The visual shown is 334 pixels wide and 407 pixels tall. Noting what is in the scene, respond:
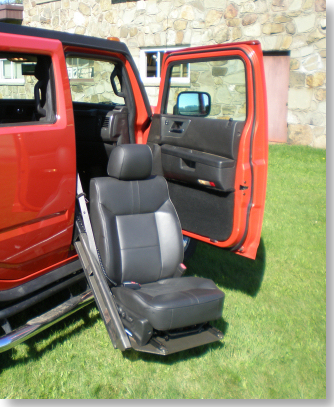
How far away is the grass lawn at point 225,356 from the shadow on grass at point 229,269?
0.03ft

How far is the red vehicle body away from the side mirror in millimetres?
127

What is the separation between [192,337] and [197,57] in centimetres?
231

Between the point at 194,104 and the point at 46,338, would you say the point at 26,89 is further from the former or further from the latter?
the point at 46,338

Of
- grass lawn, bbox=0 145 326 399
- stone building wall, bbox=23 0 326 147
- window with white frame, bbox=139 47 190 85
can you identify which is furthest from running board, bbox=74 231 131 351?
window with white frame, bbox=139 47 190 85

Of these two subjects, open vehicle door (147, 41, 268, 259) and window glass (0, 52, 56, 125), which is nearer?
window glass (0, 52, 56, 125)

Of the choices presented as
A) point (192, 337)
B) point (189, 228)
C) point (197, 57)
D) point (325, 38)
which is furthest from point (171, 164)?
point (325, 38)

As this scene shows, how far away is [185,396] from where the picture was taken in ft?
8.56

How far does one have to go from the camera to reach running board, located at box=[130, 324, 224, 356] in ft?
8.70

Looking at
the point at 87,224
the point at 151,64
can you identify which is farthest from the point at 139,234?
the point at 151,64

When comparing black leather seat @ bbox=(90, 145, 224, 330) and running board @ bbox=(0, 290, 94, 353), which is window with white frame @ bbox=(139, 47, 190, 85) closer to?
black leather seat @ bbox=(90, 145, 224, 330)

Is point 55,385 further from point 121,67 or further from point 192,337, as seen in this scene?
point 121,67

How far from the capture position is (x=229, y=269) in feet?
14.1

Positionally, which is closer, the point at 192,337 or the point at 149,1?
the point at 192,337

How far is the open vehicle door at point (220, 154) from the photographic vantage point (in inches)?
125
